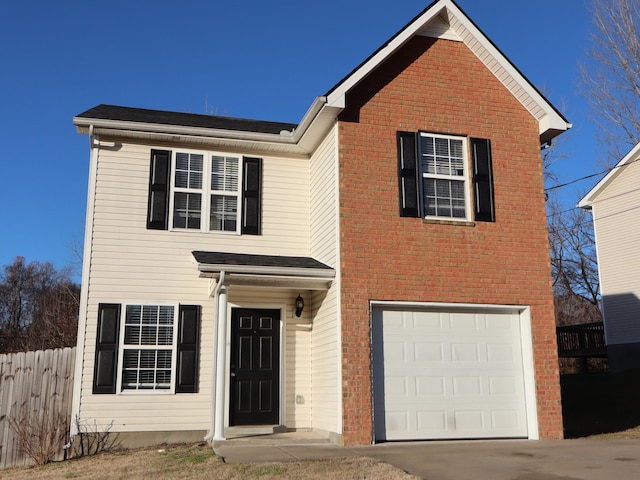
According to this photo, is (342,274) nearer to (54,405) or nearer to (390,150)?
(390,150)

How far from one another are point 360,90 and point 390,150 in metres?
1.21

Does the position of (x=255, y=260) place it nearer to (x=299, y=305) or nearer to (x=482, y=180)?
(x=299, y=305)

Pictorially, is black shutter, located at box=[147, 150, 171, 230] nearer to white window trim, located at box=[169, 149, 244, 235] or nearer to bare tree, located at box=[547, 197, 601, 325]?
white window trim, located at box=[169, 149, 244, 235]

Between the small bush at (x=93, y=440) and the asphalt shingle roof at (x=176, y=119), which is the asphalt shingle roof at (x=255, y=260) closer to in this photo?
the asphalt shingle roof at (x=176, y=119)

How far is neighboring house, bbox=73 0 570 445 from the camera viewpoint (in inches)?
432

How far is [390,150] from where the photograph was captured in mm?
11555

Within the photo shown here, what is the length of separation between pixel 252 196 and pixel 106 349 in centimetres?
396

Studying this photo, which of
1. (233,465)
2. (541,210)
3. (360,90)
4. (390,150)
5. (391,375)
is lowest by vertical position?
(233,465)

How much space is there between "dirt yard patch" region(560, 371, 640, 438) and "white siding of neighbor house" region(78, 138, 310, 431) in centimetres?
633

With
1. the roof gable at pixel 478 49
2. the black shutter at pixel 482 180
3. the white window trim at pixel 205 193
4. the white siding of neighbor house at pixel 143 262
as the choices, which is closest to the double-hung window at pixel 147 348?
the white siding of neighbor house at pixel 143 262

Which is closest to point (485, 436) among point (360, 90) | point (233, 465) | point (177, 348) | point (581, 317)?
point (233, 465)

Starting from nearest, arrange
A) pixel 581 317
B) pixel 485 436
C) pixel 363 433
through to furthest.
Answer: pixel 363 433
pixel 485 436
pixel 581 317

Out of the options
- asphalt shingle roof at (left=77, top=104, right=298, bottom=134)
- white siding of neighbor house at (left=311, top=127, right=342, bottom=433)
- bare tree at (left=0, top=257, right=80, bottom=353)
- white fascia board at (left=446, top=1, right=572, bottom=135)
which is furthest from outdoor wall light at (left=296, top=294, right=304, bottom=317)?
bare tree at (left=0, top=257, right=80, bottom=353)

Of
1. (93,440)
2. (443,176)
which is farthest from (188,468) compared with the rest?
(443,176)
